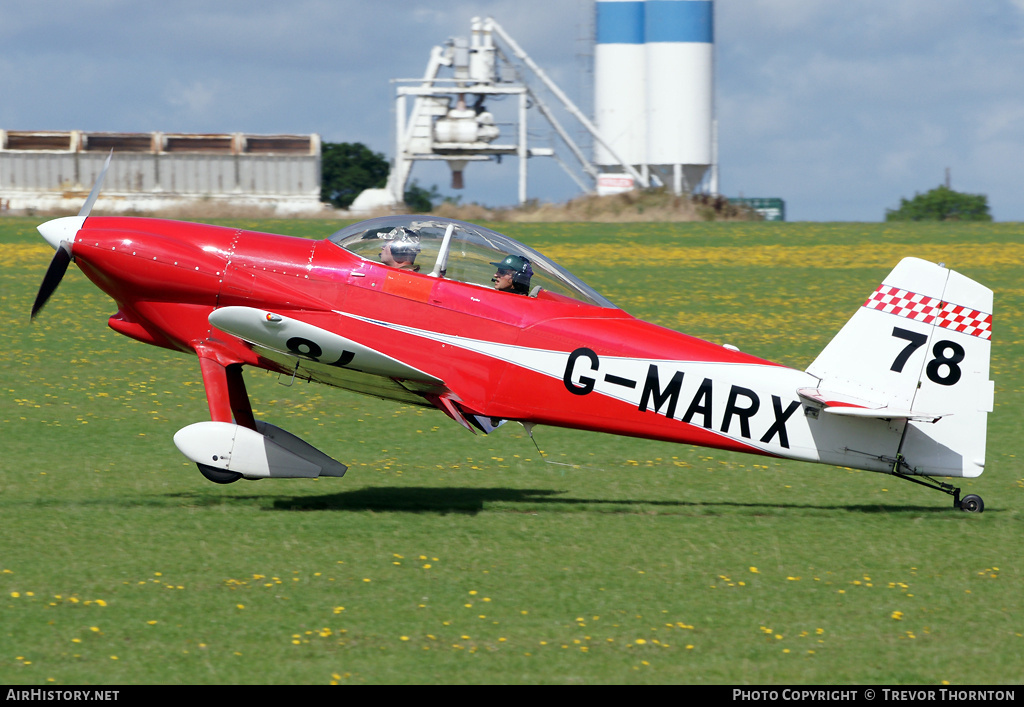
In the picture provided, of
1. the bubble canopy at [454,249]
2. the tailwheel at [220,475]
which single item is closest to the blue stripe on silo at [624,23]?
the bubble canopy at [454,249]

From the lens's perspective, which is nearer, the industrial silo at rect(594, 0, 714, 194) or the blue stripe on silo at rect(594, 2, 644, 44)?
the industrial silo at rect(594, 0, 714, 194)

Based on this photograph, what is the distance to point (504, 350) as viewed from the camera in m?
9.55

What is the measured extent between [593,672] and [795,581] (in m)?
2.35

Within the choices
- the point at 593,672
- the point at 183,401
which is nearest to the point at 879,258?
the point at 183,401

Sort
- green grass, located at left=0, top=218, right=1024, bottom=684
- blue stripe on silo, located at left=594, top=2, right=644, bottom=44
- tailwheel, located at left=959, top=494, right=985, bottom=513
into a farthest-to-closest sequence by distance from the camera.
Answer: blue stripe on silo, located at left=594, top=2, right=644, bottom=44, tailwheel, located at left=959, top=494, right=985, bottom=513, green grass, located at left=0, top=218, right=1024, bottom=684

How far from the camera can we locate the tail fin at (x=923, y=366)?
914 cm

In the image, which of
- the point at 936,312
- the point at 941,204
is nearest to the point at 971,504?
the point at 936,312

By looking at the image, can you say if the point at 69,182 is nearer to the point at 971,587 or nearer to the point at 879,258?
the point at 879,258

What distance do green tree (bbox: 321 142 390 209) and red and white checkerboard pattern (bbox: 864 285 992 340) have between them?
78.7 m

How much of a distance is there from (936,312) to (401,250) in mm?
4475

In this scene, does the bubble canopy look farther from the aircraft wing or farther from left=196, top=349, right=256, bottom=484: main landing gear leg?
left=196, top=349, right=256, bottom=484: main landing gear leg

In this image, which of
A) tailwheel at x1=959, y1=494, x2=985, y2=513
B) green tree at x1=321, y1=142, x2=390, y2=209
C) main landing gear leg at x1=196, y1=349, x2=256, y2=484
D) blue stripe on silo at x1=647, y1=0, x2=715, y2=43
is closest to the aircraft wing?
main landing gear leg at x1=196, y1=349, x2=256, y2=484

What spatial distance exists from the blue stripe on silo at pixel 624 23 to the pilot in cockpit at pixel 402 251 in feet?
174

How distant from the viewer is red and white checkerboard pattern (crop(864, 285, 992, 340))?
9.12 m
